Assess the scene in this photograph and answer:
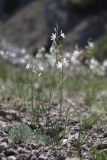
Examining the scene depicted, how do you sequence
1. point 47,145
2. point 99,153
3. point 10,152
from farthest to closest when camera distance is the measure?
point 47,145
point 99,153
point 10,152

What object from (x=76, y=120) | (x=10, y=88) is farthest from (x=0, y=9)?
(x=76, y=120)

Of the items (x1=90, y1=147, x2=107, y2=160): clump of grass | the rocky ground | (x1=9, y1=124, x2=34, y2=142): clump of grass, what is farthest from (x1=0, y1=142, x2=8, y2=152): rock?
(x1=90, y1=147, x2=107, y2=160): clump of grass

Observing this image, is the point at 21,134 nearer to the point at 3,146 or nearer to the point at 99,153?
the point at 3,146

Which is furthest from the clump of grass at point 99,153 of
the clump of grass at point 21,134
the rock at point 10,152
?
the rock at point 10,152

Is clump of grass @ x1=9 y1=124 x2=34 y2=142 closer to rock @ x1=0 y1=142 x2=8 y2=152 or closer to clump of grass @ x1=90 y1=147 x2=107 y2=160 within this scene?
rock @ x1=0 y1=142 x2=8 y2=152

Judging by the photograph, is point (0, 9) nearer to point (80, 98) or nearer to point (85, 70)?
point (85, 70)

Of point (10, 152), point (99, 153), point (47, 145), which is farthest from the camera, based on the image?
point (47, 145)

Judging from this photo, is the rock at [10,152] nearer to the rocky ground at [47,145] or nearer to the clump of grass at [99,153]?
the rocky ground at [47,145]

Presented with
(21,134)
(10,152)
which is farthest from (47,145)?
(10,152)

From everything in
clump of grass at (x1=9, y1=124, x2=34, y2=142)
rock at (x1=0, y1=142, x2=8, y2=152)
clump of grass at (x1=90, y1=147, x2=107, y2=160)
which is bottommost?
clump of grass at (x1=90, y1=147, x2=107, y2=160)

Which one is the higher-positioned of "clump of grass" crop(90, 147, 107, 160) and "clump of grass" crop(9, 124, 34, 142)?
"clump of grass" crop(9, 124, 34, 142)

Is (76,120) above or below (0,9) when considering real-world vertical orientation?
below
